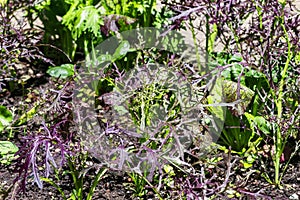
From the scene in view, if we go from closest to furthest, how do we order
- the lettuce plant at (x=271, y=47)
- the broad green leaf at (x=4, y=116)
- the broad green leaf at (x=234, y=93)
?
the lettuce plant at (x=271, y=47)
the broad green leaf at (x=4, y=116)
the broad green leaf at (x=234, y=93)

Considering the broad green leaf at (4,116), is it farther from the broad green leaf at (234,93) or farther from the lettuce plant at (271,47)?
the broad green leaf at (234,93)

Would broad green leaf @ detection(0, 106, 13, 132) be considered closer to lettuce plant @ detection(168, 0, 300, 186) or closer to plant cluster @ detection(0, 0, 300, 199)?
plant cluster @ detection(0, 0, 300, 199)

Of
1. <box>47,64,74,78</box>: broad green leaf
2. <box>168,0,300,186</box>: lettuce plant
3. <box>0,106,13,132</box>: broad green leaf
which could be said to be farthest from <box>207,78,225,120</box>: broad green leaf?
<box>0,106,13,132</box>: broad green leaf

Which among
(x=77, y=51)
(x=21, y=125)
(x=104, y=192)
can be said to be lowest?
(x=104, y=192)

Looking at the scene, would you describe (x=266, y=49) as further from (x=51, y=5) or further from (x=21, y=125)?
(x=51, y=5)

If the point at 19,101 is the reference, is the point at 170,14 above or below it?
above

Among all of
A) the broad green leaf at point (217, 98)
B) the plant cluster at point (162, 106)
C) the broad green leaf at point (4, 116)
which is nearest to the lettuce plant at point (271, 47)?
the plant cluster at point (162, 106)

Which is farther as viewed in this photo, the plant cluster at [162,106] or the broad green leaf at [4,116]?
the broad green leaf at [4,116]

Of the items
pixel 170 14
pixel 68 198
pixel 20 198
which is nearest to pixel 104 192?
pixel 68 198

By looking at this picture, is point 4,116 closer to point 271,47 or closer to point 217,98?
point 217,98

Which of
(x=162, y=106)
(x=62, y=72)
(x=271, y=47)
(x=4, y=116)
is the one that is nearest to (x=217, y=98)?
(x=162, y=106)

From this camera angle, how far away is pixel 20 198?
8.10ft

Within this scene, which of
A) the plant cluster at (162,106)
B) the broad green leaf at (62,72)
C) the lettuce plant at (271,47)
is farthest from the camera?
the broad green leaf at (62,72)

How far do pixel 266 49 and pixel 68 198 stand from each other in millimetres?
1078
